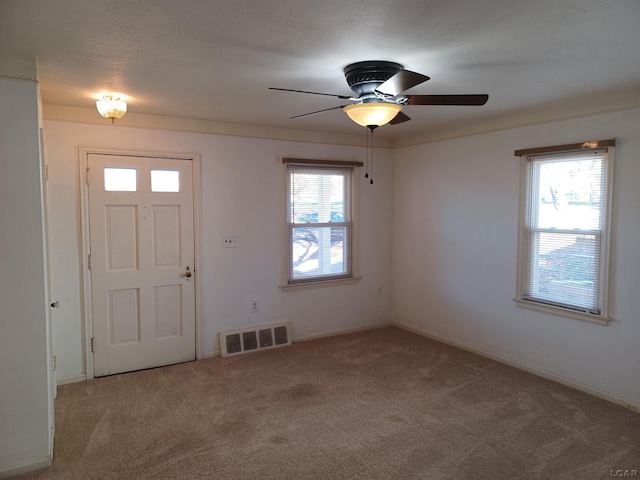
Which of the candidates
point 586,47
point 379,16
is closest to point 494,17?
point 379,16

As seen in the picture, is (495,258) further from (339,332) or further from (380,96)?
(380,96)

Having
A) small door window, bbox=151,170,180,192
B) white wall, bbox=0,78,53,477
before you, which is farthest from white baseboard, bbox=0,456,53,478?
small door window, bbox=151,170,180,192

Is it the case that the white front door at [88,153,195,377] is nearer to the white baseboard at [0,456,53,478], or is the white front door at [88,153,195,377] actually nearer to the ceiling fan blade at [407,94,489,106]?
the white baseboard at [0,456,53,478]

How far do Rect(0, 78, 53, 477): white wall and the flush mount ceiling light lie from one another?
0.79 m

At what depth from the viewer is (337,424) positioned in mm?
3102

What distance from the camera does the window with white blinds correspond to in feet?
11.4

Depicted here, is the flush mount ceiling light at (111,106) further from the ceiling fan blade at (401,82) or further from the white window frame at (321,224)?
the ceiling fan blade at (401,82)

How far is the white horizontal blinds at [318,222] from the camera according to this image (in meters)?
4.87

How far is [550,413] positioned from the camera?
3.24 m

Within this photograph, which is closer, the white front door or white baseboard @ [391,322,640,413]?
white baseboard @ [391,322,640,413]

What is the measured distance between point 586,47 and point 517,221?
79.8 inches

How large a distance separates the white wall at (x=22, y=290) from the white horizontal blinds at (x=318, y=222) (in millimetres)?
2634

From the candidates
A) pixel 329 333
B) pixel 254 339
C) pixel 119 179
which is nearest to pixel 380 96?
pixel 119 179

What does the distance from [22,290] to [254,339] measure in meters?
2.47
